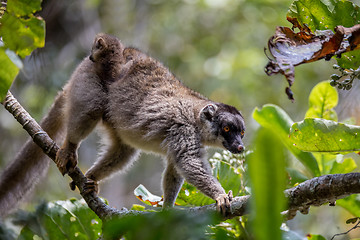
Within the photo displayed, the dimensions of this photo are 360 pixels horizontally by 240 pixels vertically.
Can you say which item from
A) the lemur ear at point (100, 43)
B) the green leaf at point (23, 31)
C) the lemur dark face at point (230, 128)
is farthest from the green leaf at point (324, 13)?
the lemur ear at point (100, 43)

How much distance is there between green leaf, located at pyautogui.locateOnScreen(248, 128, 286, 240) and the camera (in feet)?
2.79

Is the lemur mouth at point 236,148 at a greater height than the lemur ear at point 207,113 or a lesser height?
lesser

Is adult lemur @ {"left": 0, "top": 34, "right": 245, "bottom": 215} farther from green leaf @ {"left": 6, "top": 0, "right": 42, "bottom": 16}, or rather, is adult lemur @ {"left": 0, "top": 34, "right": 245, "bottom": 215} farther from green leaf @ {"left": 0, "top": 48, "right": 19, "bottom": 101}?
green leaf @ {"left": 0, "top": 48, "right": 19, "bottom": 101}

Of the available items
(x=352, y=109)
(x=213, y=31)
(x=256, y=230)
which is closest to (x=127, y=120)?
(x=352, y=109)

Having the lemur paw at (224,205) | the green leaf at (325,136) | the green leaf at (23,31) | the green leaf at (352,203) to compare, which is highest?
the green leaf at (352,203)

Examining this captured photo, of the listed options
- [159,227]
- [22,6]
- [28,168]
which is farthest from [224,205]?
[28,168]

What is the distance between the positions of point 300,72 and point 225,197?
9.66 m

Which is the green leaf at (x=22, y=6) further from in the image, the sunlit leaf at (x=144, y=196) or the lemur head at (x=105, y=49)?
the lemur head at (x=105, y=49)

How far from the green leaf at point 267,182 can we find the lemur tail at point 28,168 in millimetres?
3805

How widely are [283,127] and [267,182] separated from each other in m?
2.77

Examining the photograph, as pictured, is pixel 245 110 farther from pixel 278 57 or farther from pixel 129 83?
pixel 278 57

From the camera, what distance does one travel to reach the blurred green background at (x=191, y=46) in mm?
11414

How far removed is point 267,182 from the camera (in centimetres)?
88

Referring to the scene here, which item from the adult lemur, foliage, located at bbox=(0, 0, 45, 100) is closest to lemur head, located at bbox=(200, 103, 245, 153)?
the adult lemur
